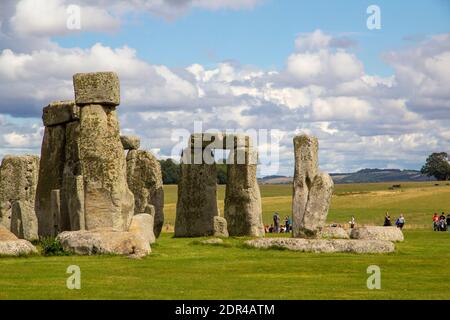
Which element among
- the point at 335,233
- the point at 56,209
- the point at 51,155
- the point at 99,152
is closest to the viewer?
the point at 99,152

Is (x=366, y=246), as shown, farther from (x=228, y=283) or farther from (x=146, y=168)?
(x=146, y=168)

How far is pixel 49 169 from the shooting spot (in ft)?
120

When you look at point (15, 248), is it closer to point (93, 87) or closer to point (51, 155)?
point (93, 87)

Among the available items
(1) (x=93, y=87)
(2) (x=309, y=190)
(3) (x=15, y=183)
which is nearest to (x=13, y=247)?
(1) (x=93, y=87)

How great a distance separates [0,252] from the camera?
25.4 m

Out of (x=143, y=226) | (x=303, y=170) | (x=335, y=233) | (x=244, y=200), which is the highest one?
(x=303, y=170)

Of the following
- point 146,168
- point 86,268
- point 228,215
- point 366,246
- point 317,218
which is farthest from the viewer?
point 228,215

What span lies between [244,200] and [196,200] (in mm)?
2146

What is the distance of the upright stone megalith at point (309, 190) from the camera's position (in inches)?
1278

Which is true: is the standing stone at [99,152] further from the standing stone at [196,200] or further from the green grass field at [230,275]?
the standing stone at [196,200]

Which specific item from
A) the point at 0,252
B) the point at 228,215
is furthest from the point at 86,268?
the point at 228,215

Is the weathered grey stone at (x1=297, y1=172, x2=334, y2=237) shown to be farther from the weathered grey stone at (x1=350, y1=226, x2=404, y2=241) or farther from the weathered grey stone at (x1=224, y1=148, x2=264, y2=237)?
the weathered grey stone at (x1=224, y1=148, x2=264, y2=237)
